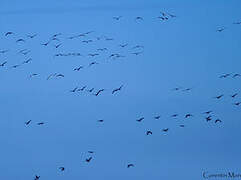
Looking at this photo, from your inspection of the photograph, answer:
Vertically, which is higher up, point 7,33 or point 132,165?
point 7,33

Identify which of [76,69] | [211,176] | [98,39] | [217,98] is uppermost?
[98,39]

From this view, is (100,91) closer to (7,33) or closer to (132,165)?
(132,165)

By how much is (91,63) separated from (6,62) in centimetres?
79

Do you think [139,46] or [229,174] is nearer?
[229,174]

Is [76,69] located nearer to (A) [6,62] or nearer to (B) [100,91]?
(B) [100,91]

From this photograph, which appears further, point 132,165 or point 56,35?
point 56,35

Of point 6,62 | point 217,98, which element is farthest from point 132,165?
point 6,62

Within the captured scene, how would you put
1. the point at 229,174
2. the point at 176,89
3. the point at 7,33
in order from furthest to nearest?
the point at 7,33 < the point at 176,89 < the point at 229,174

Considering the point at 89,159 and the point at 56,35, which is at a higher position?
the point at 56,35

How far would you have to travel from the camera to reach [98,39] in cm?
390

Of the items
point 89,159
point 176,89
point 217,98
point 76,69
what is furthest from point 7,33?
point 217,98

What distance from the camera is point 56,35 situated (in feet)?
12.9

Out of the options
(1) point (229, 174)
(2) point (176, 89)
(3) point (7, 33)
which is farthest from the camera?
(3) point (7, 33)

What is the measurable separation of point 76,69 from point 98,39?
35 centimetres
